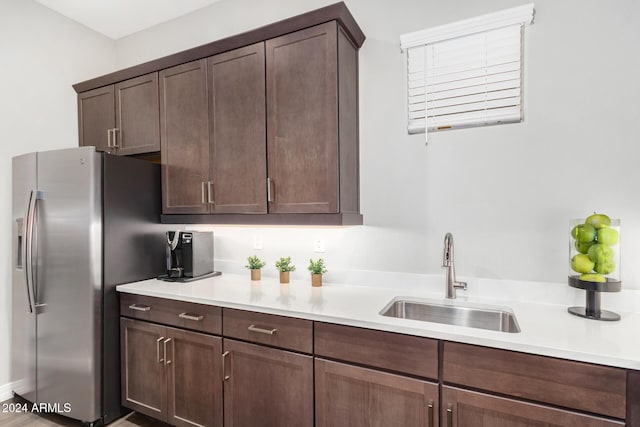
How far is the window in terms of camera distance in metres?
1.70

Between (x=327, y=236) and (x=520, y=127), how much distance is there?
1254 millimetres

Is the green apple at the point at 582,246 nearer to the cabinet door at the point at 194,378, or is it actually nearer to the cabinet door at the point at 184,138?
the cabinet door at the point at 194,378

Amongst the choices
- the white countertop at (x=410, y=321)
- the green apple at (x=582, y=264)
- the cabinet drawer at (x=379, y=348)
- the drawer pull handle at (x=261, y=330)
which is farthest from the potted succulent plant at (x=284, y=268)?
the green apple at (x=582, y=264)

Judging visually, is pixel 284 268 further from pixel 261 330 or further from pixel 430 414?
pixel 430 414

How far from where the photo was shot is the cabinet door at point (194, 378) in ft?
5.64

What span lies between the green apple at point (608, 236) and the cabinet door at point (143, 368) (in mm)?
2210

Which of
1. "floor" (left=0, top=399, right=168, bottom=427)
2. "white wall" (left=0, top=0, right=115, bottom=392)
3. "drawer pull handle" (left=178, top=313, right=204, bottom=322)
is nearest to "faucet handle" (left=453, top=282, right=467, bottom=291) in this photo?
"drawer pull handle" (left=178, top=313, right=204, bottom=322)

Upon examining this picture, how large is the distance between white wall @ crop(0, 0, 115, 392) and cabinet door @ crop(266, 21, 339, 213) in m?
1.95

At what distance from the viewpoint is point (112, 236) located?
78.3 inches

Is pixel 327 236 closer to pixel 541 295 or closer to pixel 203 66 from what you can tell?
pixel 541 295

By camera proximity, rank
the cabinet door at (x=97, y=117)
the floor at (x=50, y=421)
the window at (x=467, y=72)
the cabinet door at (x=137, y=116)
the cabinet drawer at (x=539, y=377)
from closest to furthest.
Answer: the cabinet drawer at (x=539, y=377) → the window at (x=467, y=72) → the floor at (x=50, y=421) → the cabinet door at (x=137, y=116) → the cabinet door at (x=97, y=117)

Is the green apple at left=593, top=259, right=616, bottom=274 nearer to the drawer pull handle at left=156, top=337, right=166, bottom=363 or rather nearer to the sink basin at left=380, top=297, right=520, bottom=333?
the sink basin at left=380, top=297, right=520, bottom=333

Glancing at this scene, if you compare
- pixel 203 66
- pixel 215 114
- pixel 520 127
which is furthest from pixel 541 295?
pixel 203 66

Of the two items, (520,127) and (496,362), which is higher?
(520,127)
